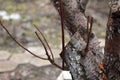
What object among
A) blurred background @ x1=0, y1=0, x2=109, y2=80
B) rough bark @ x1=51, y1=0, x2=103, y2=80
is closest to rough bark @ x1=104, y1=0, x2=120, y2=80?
rough bark @ x1=51, y1=0, x2=103, y2=80

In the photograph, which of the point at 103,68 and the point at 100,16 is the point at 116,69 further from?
the point at 100,16

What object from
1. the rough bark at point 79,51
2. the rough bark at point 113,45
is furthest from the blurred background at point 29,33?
the rough bark at point 113,45

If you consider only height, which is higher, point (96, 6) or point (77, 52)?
point (77, 52)

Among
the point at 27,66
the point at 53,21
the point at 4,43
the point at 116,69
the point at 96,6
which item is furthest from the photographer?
the point at 96,6

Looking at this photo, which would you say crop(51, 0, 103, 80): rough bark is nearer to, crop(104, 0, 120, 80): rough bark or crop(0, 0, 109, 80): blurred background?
crop(104, 0, 120, 80): rough bark

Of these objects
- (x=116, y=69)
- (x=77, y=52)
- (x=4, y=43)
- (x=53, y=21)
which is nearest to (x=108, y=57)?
(x=116, y=69)

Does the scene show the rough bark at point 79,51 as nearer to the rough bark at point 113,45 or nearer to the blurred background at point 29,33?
the rough bark at point 113,45

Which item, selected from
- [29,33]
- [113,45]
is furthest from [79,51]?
[29,33]
